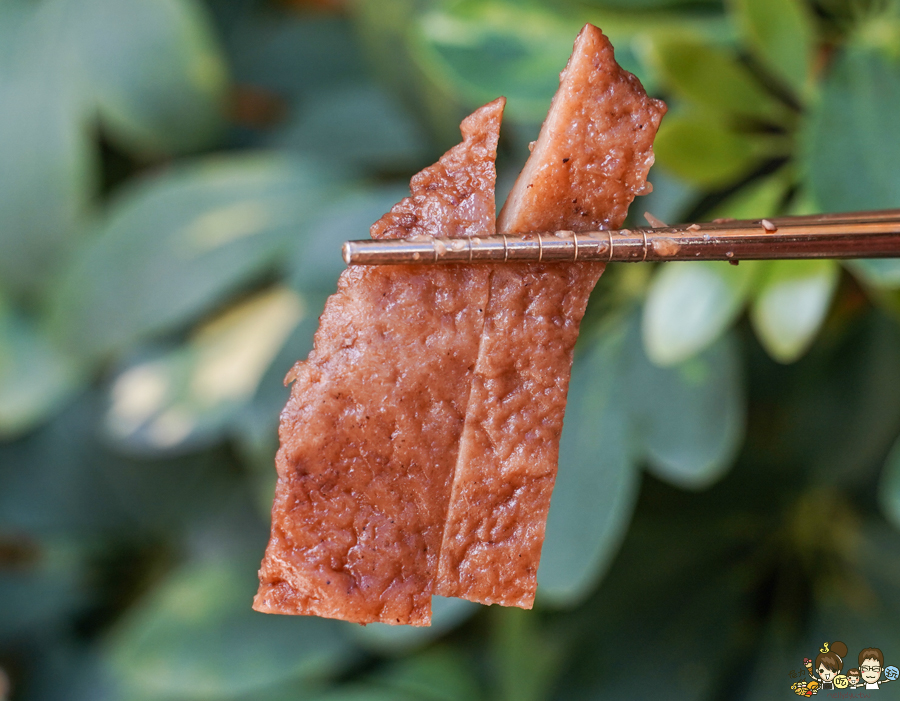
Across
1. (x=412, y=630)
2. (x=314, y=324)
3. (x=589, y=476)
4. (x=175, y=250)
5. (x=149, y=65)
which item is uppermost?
(x=149, y=65)

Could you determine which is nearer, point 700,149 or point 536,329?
point 536,329

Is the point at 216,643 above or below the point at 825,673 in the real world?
below

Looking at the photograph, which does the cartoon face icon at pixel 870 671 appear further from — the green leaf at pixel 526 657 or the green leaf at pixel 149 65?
the green leaf at pixel 149 65

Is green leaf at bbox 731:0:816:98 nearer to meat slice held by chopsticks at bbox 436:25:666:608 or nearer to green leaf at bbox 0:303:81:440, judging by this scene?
meat slice held by chopsticks at bbox 436:25:666:608

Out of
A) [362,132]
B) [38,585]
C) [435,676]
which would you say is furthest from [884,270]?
[38,585]

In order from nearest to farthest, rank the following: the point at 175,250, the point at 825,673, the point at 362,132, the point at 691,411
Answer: the point at 825,673 < the point at 691,411 < the point at 175,250 < the point at 362,132

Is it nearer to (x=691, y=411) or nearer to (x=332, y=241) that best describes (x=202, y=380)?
(x=332, y=241)

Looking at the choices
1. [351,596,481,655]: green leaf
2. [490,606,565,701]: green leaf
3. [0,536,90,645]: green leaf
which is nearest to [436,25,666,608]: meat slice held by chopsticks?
[351,596,481,655]: green leaf

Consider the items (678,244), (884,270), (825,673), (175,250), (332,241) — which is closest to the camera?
(678,244)

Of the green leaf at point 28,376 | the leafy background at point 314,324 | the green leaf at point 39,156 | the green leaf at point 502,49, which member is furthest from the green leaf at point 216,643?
the green leaf at point 502,49
